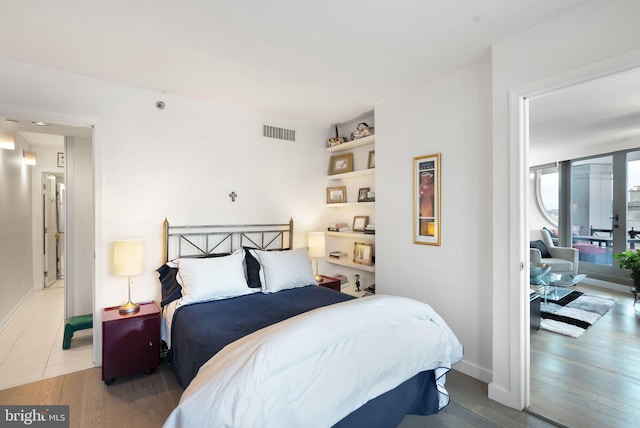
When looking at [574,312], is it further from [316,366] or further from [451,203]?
[316,366]

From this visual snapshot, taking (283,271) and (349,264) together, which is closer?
(283,271)

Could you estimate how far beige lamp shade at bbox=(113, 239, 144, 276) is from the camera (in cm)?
265

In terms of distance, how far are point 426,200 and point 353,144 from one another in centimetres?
141

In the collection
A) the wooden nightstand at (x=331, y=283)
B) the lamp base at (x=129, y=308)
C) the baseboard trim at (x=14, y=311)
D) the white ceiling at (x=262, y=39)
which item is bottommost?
the baseboard trim at (x=14, y=311)

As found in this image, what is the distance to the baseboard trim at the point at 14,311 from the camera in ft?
11.9

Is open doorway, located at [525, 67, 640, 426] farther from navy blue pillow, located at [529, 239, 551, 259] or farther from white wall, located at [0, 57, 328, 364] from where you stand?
white wall, located at [0, 57, 328, 364]

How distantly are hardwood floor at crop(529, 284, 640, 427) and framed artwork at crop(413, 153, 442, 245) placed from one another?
1.43 metres

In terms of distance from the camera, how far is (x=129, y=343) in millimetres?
2518

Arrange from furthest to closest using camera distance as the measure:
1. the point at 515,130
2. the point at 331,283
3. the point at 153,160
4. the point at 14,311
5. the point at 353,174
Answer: the point at 14,311 < the point at 353,174 < the point at 331,283 < the point at 153,160 < the point at 515,130

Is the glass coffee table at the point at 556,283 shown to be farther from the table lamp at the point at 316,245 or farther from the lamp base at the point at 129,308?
the lamp base at the point at 129,308

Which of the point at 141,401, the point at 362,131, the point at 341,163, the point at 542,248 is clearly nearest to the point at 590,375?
the point at 362,131

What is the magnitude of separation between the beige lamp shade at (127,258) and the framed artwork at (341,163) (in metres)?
2.63

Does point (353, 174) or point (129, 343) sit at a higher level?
point (353, 174)

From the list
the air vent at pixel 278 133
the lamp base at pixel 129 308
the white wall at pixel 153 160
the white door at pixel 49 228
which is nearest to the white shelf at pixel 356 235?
the white wall at pixel 153 160
